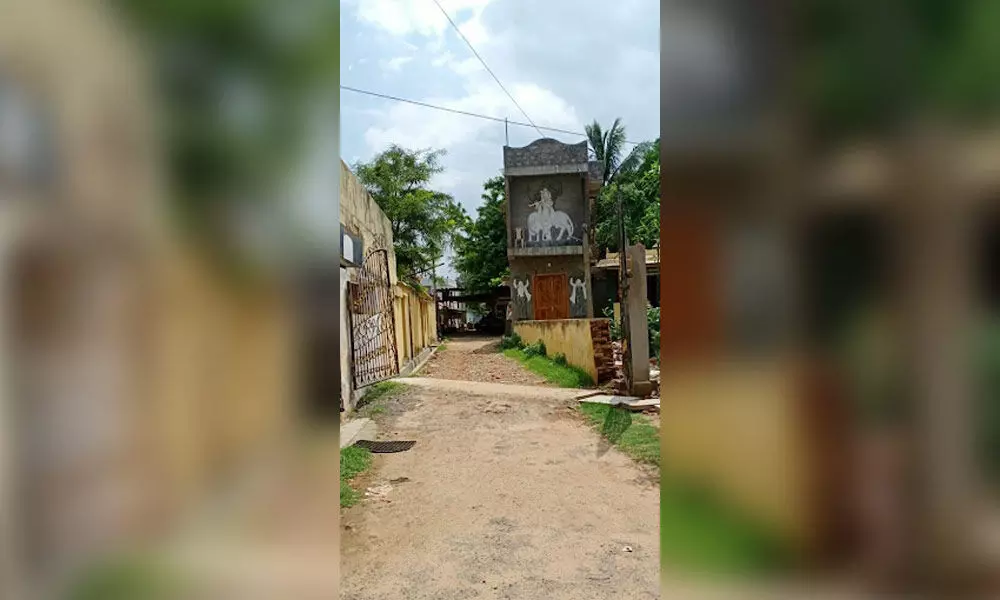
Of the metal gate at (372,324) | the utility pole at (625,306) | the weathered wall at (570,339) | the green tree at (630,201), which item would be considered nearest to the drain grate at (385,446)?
the metal gate at (372,324)

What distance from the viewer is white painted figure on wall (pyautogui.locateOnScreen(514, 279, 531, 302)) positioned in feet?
68.2

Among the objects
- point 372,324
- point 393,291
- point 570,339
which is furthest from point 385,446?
point 570,339

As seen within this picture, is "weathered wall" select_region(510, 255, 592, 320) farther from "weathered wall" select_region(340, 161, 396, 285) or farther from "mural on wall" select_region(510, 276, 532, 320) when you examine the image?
"weathered wall" select_region(340, 161, 396, 285)

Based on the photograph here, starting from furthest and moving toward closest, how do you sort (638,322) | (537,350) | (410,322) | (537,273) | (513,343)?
(537,273)
(513,343)
(537,350)
(410,322)
(638,322)

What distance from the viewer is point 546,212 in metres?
21.2
